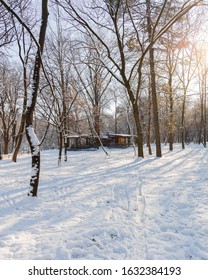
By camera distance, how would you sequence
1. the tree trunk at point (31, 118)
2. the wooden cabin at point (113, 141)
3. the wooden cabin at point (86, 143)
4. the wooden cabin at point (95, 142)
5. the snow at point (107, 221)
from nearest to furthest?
the snow at point (107, 221) < the tree trunk at point (31, 118) < the wooden cabin at point (86, 143) < the wooden cabin at point (95, 142) < the wooden cabin at point (113, 141)

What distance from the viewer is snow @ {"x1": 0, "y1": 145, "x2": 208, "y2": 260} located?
3.19 metres

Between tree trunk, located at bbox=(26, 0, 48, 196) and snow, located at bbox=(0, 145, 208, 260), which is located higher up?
tree trunk, located at bbox=(26, 0, 48, 196)

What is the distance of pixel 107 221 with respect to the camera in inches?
166

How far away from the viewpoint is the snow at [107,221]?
319 cm

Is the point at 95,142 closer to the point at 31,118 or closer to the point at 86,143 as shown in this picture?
the point at 86,143

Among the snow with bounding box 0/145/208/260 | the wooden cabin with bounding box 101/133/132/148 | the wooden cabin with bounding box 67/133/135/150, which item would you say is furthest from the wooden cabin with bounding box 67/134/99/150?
the snow with bounding box 0/145/208/260

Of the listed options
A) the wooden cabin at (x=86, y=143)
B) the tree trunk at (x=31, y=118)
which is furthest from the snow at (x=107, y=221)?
the wooden cabin at (x=86, y=143)

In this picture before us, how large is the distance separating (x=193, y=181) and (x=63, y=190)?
4552 mm

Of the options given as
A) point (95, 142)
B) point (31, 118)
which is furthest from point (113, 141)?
point (31, 118)

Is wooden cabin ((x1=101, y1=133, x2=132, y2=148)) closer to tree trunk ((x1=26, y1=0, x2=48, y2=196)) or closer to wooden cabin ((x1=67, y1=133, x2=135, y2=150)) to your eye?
wooden cabin ((x1=67, y1=133, x2=135, y2=150))

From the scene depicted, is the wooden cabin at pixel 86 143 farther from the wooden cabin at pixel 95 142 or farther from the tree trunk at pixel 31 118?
the tree trunk at pixel 31 118
